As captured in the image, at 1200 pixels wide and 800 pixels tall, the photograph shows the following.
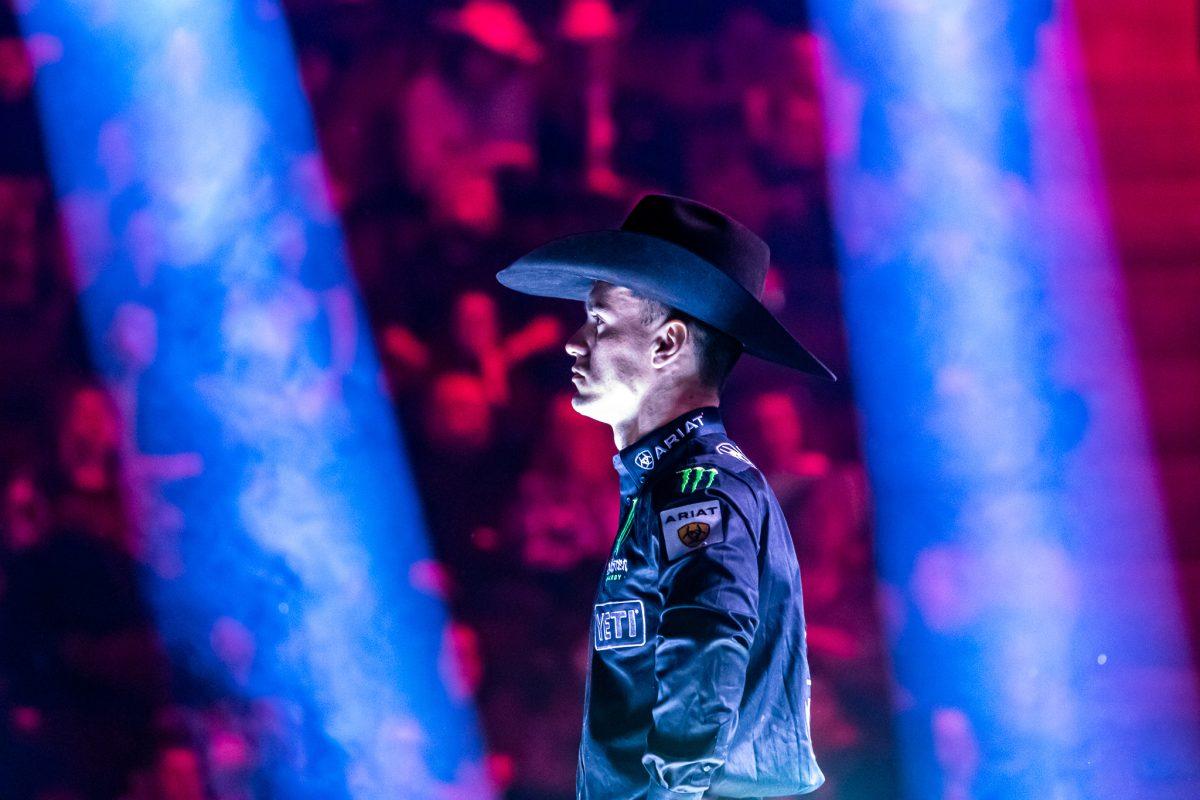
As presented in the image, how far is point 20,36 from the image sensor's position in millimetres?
3545

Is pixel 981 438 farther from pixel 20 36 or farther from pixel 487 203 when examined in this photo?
pixel 20 36

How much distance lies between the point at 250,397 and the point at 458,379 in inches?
23.9

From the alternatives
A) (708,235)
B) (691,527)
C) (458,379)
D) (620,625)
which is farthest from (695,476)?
(458,379)

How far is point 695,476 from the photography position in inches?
57.0

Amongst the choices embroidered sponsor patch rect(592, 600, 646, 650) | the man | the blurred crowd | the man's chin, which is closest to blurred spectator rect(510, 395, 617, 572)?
the blurred crowd

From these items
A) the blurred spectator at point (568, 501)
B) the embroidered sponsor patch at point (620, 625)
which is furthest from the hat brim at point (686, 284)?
the blurred spectator at point (568, 501)

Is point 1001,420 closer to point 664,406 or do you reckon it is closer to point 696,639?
point 664,406

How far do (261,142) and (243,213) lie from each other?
0.73 ft

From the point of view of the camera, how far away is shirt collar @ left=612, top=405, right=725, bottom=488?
5.15 feet

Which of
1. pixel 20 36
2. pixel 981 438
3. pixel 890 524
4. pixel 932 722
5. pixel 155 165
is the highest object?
pixel 20 36

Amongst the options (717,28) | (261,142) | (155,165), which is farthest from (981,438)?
(155,165)

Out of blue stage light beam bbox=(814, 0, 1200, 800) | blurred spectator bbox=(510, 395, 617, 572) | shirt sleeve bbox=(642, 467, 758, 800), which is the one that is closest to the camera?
shirt sleeve bbox=(642, 467, 758, 800)

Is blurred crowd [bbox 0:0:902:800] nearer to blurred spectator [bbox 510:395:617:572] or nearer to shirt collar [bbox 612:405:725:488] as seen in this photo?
blurred spectator [bbox 510:395:617:572]

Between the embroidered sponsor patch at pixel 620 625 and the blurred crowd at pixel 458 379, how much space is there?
5.99ft
